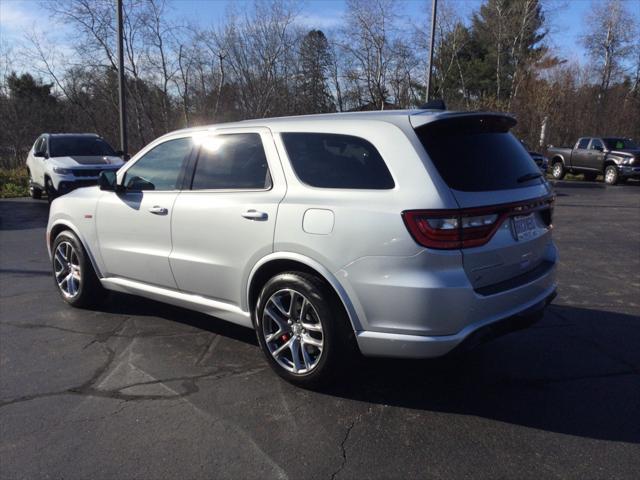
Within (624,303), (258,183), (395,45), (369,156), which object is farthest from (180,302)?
(395,45)

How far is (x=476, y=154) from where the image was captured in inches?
A: 133

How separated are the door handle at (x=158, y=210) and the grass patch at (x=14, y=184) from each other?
15321 mm

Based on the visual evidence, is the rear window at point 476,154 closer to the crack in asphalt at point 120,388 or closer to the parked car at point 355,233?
the parked car at point 355,233

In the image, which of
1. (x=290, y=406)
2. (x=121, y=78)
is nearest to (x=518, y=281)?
(x=290, y=406)

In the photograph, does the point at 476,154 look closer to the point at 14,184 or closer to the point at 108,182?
the point at 108,182

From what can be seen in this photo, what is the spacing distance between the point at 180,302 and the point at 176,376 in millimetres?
751

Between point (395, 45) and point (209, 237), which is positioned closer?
point (209, 237)

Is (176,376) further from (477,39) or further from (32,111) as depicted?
(477,39)

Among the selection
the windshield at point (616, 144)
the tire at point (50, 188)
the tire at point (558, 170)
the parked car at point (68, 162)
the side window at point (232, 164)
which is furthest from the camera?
the tire at point (558, 170)

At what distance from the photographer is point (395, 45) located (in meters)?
30.2

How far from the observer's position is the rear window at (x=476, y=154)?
10.5 ft

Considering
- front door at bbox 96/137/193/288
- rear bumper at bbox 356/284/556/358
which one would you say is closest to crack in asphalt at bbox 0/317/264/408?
front door at bbox 96/137/193/288

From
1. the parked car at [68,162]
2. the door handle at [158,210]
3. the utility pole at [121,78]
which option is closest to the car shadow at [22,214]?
the parked car at [68,162]

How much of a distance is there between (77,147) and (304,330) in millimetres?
12657
